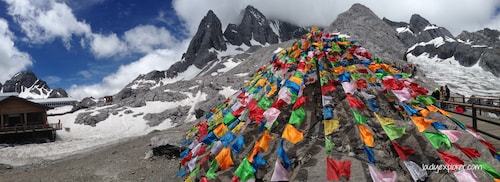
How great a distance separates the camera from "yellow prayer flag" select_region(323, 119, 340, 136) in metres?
9.68

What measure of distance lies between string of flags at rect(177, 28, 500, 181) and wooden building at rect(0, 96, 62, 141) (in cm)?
4571

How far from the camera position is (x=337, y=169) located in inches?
333

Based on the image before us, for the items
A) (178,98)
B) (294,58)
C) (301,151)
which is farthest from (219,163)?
(178,98)

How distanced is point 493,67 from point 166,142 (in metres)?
103

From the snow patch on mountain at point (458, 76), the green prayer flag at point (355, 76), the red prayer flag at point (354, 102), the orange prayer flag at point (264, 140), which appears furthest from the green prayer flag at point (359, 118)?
the snow patch on mountain at point (458, 76)

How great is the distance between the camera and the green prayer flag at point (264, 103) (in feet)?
38.6

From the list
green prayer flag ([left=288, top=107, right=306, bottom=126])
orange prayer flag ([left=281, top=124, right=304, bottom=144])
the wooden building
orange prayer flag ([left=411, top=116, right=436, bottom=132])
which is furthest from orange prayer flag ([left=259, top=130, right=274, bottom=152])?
the wooden building

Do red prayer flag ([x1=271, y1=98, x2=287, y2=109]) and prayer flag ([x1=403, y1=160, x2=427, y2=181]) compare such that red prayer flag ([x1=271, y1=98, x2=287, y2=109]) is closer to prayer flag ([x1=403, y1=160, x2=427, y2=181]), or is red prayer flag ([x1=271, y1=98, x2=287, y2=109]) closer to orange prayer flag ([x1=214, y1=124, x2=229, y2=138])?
orange prayer flag ([x1=214, y1=124, x2=229, y2=138])

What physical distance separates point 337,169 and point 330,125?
1.73 metres

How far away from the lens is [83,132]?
56469 millimetres

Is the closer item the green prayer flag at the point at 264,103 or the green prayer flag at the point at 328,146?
the green prayer flag at the point at 328,146

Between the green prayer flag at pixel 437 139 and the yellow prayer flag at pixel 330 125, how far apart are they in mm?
2522

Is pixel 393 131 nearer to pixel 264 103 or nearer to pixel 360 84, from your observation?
pixel 360 84

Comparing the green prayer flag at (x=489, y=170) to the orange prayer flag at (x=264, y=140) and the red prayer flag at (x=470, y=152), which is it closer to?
the red prayer flag at (x=470, y=152)
